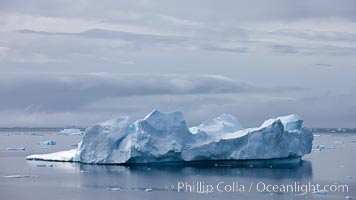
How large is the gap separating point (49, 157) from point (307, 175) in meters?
11.5

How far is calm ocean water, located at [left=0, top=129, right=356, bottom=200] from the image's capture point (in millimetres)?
19250

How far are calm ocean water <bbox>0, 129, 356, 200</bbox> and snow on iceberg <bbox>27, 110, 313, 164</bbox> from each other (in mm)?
454

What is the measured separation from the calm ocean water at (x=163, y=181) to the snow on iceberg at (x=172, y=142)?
0.45 meters

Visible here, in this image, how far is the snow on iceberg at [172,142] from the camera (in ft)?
84.2

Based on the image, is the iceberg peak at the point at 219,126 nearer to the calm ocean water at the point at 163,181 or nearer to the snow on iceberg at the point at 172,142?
the snow on iceberg at the point at 172,142

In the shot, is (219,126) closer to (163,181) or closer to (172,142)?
(172,142)

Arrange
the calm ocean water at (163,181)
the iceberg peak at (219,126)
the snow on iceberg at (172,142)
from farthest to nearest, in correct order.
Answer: the iceberg peak at (219,126)
the snow on iceberg at (172,142)
the calm ocean water at (163,181)

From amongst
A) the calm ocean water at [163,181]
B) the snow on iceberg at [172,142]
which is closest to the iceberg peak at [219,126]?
the snow on iceberg at [172,142]

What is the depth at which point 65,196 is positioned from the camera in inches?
750

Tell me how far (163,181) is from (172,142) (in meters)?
3.29

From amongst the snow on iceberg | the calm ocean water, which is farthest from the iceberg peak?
the calm ocean water

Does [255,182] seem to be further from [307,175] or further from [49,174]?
[49,174]

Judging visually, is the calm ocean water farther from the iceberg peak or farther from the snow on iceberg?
the iceberg peak

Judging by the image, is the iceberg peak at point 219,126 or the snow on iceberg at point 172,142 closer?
the snow on iceberg at point 172,142
